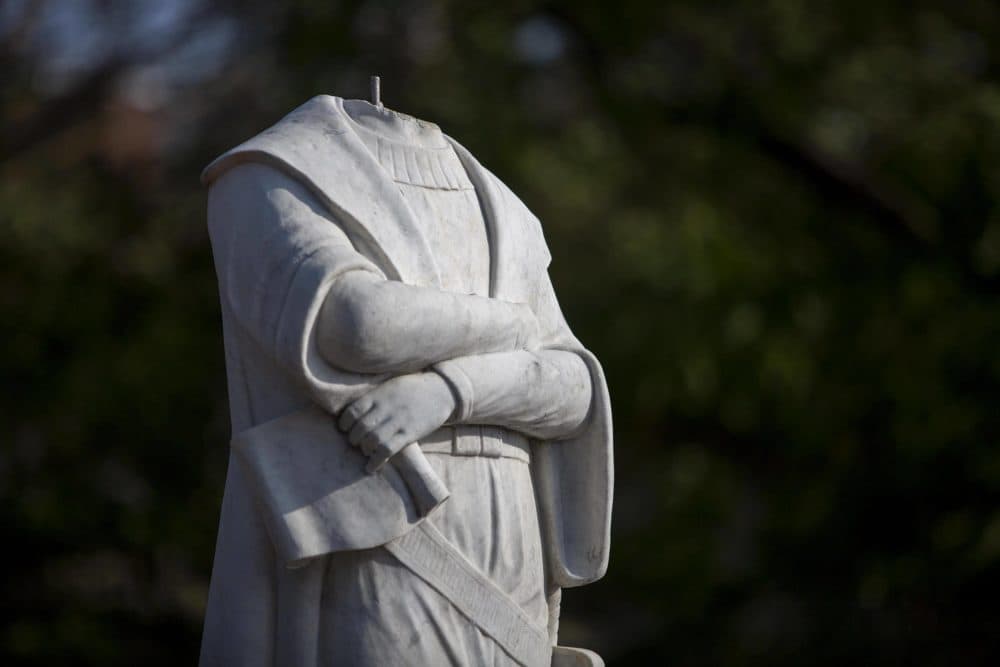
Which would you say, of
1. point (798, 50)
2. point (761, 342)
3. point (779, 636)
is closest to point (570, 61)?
point (798, 50)

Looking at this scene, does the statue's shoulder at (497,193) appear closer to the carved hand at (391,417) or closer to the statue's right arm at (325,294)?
the statue's right arm at (325,294)

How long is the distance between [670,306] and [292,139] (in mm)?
6517

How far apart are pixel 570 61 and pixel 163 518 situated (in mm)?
4254

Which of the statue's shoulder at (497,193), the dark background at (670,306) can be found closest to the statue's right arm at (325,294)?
the statue's shoulder at (497,193)

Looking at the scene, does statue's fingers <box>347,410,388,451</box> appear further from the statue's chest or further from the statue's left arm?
the statue's chest

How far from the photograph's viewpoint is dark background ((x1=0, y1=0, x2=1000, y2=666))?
30.3ft

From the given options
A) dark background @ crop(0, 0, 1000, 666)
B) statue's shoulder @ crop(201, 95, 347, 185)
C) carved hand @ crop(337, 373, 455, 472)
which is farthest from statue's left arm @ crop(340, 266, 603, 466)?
dark background @ crop(0, 0, 1000, 666)

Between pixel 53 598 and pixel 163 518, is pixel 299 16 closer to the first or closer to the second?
pixel 163 518

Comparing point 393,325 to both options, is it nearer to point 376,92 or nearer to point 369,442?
point 369,442

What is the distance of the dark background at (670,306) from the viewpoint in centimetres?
924

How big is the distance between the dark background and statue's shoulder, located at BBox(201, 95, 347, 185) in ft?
19.6

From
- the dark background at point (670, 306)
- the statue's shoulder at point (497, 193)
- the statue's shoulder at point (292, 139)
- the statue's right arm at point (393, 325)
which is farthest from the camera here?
the dark background at point (670, 306)

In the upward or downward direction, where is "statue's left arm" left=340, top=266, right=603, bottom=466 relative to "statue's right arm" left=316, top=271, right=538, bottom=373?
downward

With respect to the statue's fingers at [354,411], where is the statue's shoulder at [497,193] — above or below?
above
